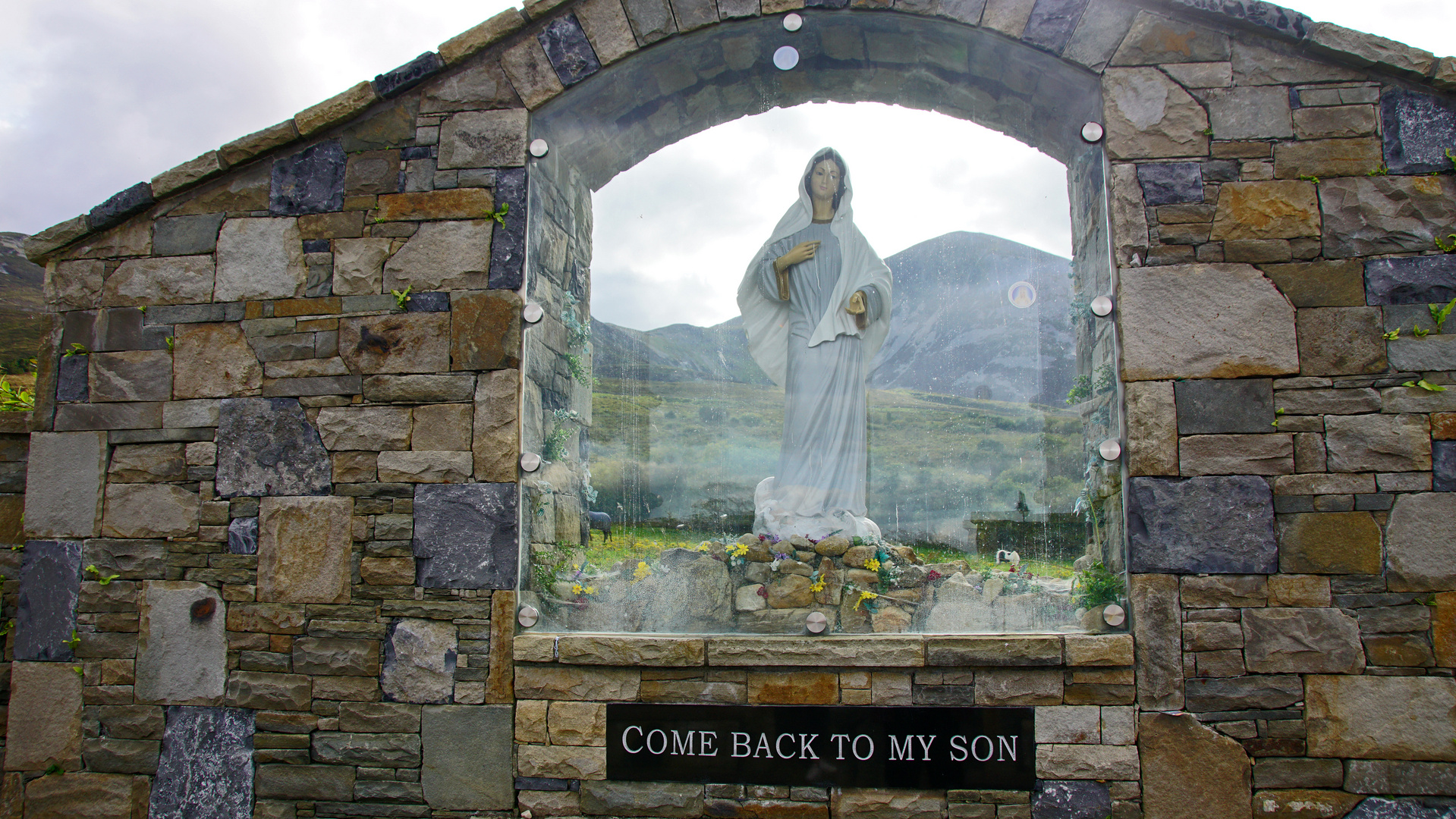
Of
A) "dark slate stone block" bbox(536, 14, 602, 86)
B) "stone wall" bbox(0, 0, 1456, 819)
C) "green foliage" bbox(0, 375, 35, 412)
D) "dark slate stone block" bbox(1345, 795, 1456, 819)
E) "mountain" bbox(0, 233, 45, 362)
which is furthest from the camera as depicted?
"mountain" bbox(0, 233, 45, 362)

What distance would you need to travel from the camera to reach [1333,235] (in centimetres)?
333

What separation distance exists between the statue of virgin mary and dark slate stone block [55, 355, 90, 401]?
3112 millimetres

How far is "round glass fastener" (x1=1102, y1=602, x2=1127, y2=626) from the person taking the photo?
10.8ft

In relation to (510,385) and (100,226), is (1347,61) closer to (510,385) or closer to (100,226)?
(510,385)

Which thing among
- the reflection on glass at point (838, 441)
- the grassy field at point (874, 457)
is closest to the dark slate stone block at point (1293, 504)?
the reflection on glass at point (838, 441)

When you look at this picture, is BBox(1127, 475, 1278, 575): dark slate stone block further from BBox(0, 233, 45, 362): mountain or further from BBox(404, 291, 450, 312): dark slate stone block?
BBox(0, 233, 45, 362): mountain

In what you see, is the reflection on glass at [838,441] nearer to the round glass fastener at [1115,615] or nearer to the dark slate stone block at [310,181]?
the round glass fastener at [1115,615]

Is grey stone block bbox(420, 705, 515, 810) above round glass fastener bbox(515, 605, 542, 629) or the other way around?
the other way around

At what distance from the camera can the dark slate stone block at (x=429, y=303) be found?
3637 mm

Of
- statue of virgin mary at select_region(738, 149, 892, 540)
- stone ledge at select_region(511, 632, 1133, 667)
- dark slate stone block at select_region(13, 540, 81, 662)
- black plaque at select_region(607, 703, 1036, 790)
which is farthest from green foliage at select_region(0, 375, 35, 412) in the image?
statue of virgin mary at select_region(738, 149, 892, 540)

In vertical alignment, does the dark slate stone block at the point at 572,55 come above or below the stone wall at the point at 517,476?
above

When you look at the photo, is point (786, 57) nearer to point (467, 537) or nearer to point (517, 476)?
point (517, 476)

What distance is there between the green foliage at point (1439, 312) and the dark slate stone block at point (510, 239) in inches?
144

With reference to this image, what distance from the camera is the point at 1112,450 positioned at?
3.33 meters
